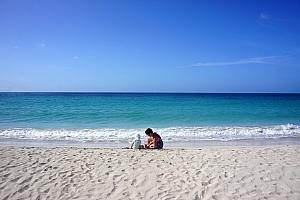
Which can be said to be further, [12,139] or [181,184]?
[12,139]

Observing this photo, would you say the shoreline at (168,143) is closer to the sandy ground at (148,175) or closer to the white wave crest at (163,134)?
the white wave crest at (163,134)

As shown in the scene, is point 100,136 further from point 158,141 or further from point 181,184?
point 181,184

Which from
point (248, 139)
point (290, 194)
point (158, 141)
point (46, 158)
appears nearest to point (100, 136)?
point (158, 141)

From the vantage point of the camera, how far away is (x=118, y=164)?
321 inches

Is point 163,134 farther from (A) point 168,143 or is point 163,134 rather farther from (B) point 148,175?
(B) point 148,175

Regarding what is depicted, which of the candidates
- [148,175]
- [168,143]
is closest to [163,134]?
[168,143]

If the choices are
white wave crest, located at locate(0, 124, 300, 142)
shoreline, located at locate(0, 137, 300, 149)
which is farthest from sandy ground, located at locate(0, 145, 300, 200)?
white wave crest, located at locate(0, 124, 300, 142)

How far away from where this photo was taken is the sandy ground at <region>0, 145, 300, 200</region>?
6.16 m

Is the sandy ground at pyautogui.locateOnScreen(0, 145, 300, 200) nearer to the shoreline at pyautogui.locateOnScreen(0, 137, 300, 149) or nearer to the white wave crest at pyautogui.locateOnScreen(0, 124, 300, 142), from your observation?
the shoreline at pyautogui.locateOnScreen(0, 137, 300, 149)

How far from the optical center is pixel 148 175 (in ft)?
23.7

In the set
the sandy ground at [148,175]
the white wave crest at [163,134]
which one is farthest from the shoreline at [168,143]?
the sandy ground at [148,175]

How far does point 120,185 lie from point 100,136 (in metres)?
9.12

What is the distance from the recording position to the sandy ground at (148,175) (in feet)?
20.2

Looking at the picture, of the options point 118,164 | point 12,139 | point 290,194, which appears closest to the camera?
point 290,194
